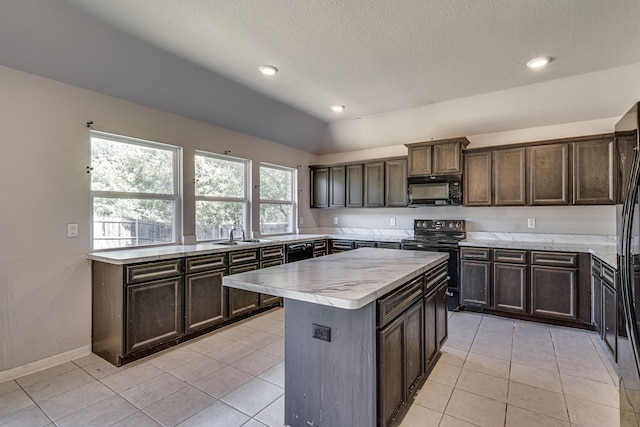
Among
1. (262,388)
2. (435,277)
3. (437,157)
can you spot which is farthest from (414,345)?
(437,157)

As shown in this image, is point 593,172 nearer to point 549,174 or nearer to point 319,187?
point 549,174

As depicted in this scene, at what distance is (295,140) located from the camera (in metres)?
5.18

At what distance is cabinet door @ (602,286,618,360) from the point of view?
248 cm

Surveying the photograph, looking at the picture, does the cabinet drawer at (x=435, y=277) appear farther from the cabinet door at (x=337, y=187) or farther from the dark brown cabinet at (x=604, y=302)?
the cabinet door at (x=337, y=187)

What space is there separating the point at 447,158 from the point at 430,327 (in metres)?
2.73

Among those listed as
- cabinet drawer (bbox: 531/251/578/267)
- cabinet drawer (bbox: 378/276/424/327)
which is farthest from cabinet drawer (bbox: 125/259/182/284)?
cabinet drawer (bbox: 531/251/578/267)

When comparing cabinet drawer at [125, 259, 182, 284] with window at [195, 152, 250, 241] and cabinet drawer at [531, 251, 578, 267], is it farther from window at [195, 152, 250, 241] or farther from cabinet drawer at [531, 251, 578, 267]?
cabinet drawer at [531, 251, 578, 267]

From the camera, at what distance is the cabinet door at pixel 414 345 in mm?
1942

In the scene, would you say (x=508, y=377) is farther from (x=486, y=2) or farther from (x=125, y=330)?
(x=125, y=330)

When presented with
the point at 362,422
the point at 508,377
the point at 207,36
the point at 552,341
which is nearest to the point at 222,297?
the point at 362,422

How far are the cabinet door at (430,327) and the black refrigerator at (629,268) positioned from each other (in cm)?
106

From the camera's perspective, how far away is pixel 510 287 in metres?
3.74

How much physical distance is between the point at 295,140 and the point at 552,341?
4.26 meters

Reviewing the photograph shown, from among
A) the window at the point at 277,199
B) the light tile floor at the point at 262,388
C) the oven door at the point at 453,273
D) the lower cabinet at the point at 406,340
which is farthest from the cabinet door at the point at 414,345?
the window at the point at 277,199
